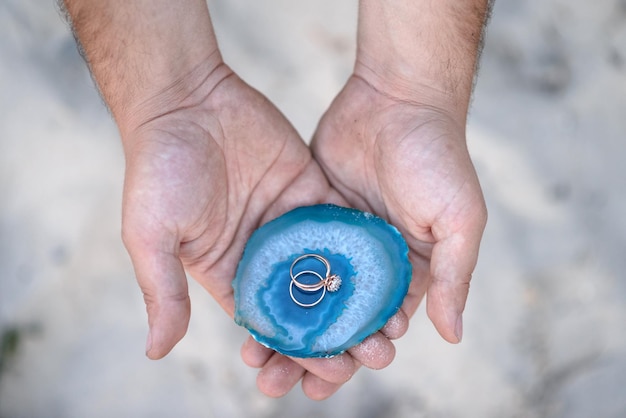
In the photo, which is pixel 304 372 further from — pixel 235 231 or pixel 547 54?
pixel 547 54

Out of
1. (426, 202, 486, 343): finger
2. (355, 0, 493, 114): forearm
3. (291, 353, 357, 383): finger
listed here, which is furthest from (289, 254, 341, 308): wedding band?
(355, 0, 493, 114): forearm

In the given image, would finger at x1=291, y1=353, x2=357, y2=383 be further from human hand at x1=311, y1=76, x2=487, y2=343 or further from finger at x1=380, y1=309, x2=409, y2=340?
human hand at x1=311, y1=76, x2=487, y2=343

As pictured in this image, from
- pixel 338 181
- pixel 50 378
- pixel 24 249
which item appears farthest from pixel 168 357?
pixel 338 181

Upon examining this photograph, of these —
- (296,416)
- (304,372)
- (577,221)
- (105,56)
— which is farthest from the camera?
(577,221)

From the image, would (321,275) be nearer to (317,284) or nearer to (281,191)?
(317,284)

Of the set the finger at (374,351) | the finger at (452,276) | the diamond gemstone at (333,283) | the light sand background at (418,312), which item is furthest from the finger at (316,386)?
the light sand background at (418,312)
